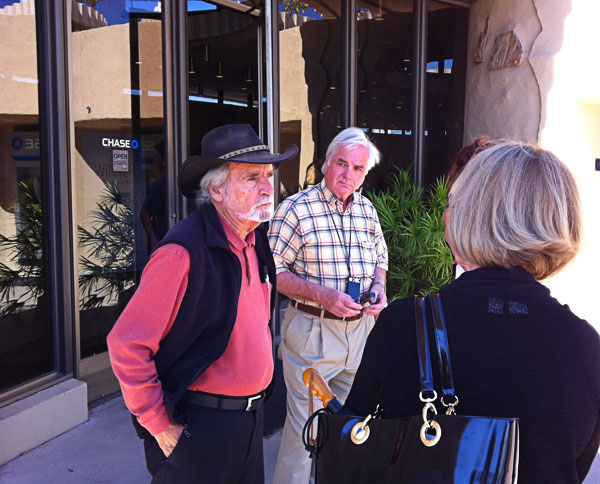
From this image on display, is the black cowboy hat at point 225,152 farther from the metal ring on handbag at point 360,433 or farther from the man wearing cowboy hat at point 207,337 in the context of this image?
the metal ring on handbag at point 360,433

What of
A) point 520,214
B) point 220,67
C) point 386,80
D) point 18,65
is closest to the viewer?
point 520,214

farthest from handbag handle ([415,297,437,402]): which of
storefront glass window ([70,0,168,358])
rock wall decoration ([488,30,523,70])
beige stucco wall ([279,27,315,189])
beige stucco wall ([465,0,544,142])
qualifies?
rock wall decoration ([488,30,523,70])

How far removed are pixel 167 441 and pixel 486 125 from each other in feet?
18.4

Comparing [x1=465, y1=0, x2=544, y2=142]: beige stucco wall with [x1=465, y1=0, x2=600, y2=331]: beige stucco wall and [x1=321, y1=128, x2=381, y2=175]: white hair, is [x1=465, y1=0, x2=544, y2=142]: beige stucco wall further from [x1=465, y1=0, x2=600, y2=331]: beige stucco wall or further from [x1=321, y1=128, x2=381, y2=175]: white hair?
[x1=321, y1=128, x2=381, y2=175]: white hair

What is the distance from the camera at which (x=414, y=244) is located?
226 inches

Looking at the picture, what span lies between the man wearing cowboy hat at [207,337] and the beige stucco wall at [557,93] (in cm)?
454

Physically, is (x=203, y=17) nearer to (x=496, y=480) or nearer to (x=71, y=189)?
(x=71, y=189)

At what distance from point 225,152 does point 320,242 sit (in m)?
0.92

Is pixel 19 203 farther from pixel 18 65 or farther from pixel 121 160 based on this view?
pixel 121 160

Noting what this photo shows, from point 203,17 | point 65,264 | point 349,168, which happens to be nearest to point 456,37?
point 203,17

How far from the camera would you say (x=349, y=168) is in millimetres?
3148

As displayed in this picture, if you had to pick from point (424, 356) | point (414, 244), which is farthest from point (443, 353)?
point (414, 244)

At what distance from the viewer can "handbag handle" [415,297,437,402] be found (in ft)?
3.92

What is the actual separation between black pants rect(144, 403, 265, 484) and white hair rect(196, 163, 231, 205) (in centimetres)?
75
